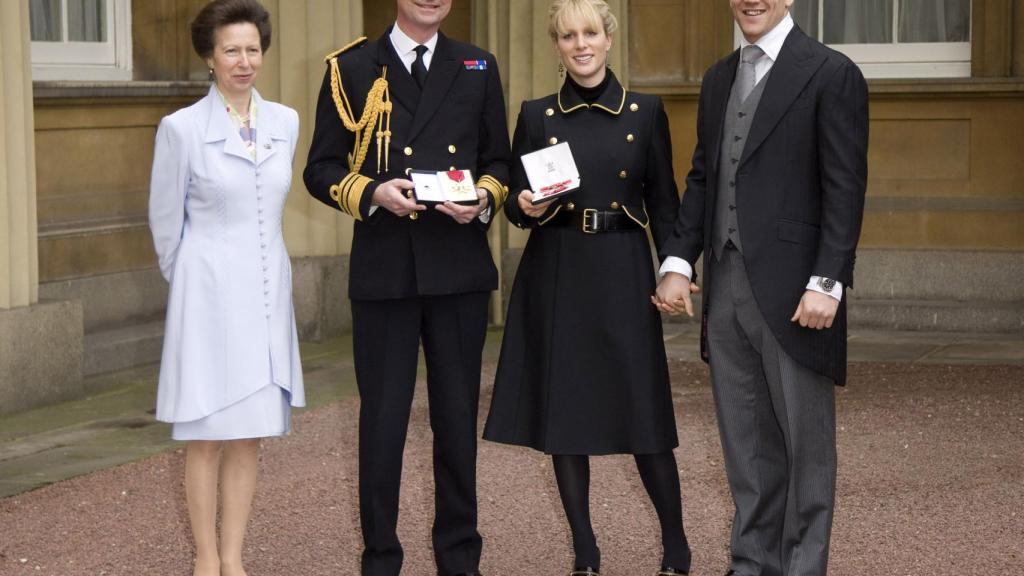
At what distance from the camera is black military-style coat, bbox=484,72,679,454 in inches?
207

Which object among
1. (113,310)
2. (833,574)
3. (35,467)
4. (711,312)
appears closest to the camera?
(711,312)

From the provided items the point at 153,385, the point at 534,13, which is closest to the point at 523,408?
the point at 153,385

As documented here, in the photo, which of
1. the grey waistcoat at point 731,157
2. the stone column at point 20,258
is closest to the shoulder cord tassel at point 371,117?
the grey waistcoat at point 731,157

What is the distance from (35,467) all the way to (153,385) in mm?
2101

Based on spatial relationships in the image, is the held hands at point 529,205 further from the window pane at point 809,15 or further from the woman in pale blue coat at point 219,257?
the window pane at point 809,15

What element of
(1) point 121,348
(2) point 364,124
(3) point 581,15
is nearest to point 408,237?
(2) point 364,124

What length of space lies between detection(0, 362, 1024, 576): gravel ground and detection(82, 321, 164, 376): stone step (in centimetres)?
186

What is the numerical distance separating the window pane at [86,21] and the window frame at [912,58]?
414 centimetres

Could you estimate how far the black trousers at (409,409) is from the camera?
521 cm

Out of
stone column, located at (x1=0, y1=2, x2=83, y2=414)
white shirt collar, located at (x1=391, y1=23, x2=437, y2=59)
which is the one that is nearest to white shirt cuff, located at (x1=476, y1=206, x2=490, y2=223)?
white shirt collar, located at (x1=391, y1=23, x2=437, y2=59)

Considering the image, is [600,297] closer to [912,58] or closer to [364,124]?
[364,124]

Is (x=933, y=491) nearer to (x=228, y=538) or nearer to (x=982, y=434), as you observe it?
(x=982, y=434)

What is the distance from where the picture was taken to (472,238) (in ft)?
17.3

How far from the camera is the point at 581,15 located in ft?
16.8
